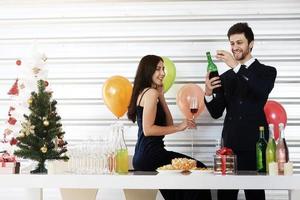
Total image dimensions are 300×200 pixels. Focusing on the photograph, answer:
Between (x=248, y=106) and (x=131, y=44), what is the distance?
1.63 m

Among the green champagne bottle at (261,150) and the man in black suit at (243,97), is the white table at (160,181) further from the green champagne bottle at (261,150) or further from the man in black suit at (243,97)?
the man in black suit at (243,97)

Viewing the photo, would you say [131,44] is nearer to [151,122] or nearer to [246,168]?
[151,122]

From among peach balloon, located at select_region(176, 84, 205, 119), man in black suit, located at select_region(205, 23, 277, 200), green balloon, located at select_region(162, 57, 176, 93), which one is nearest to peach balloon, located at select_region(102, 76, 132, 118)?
green balloon, located at select_region(162, 57, 176, 93)

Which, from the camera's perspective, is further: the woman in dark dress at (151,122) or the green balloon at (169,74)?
the green balloon at (169,74)

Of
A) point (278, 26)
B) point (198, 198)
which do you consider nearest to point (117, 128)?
point (198, 198)

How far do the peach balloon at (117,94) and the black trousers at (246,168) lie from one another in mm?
1175

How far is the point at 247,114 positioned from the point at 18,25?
2.66m

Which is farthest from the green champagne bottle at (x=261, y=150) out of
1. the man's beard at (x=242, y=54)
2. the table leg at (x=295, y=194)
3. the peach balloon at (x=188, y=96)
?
the peach balloon at (x=188, y=96)

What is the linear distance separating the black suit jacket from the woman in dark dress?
0.35 metres

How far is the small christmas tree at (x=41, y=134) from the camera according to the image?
329cm

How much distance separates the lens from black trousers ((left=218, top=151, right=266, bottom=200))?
3.56 meters

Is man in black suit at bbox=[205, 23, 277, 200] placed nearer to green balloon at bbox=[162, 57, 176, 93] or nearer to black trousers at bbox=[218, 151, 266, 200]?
black trousers at bbox=[218, 151, 266, 200]

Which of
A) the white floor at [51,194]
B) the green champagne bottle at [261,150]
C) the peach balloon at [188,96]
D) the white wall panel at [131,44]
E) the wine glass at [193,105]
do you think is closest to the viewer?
the green champagne bottle at [261,150]

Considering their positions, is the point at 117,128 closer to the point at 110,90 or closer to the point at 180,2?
the point at 110,90
